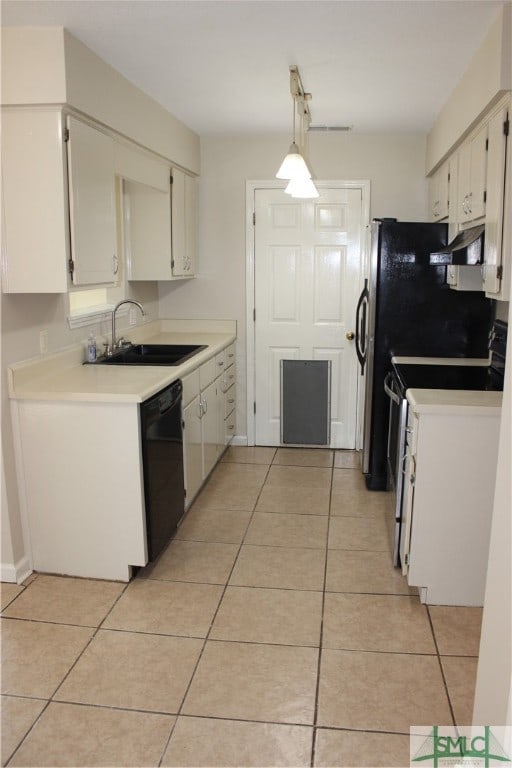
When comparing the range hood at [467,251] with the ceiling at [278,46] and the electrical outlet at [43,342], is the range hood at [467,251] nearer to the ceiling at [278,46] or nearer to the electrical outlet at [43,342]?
the ceiling at [278,46]

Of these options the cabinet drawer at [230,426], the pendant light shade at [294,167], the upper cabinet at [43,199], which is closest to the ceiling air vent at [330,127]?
the pendant light shade at [294,167]

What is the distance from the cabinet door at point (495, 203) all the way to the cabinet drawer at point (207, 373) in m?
1.81

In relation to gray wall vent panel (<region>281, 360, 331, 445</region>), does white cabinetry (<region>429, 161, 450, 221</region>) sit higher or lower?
higher

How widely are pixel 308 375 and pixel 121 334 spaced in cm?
159

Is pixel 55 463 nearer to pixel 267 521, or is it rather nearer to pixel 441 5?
pixel 267 521

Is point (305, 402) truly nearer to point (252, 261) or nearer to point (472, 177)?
point (252, 261)

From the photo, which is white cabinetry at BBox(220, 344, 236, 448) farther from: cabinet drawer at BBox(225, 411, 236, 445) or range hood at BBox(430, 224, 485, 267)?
range hood at BBox(430, 224, 485, 267)

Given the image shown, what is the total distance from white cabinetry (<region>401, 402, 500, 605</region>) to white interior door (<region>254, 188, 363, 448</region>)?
2.23 metres

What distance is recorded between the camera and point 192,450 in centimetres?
380

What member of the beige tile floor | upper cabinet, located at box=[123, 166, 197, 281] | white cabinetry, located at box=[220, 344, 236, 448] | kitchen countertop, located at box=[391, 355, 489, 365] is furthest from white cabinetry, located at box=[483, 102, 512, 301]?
white cabinetry, located at box=[220, 344, 236, 448]

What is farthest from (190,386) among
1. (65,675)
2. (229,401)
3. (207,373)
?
(65,675)

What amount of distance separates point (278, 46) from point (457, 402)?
177 cm

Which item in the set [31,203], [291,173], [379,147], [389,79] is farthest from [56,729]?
[379,147]

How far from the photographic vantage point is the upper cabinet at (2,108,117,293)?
2.72 metres
